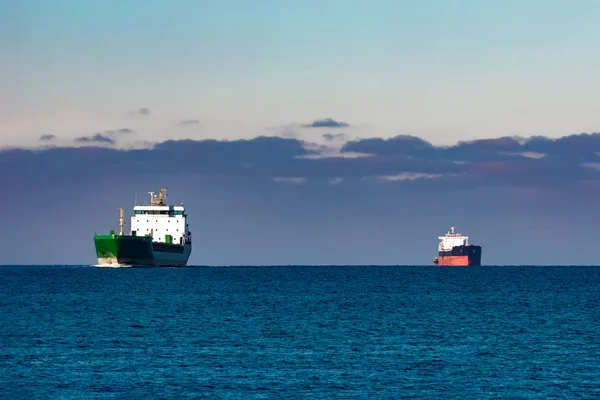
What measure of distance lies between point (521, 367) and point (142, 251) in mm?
142197

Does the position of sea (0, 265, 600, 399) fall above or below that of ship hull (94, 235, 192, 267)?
below

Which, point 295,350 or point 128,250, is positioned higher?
point 128,250

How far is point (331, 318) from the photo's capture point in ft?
257

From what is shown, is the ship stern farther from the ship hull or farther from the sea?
the sea

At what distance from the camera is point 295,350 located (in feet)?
180

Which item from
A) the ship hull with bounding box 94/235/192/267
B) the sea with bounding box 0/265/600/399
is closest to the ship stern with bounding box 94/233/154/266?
the ship hull with bounding box 94/235/192/267

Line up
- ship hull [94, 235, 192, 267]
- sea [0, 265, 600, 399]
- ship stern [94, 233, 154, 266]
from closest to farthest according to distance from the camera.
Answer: sea [0, 265, 600, 399]
ship stern [94, 233, 154, 266]
ship hull [94, 235, 192, 267]

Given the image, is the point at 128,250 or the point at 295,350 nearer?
the point at 295,350

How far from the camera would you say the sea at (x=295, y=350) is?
4138 centimetres

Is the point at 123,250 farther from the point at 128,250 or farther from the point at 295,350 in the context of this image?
the point at 295,350

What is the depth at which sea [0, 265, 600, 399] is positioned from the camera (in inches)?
1629

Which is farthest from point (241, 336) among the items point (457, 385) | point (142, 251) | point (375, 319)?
point (142, 251)

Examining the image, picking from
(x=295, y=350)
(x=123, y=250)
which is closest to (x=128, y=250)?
(x=123, y=250)

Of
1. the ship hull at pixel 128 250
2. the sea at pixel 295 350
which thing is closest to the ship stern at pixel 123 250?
the ship hull at pixel 128 250
